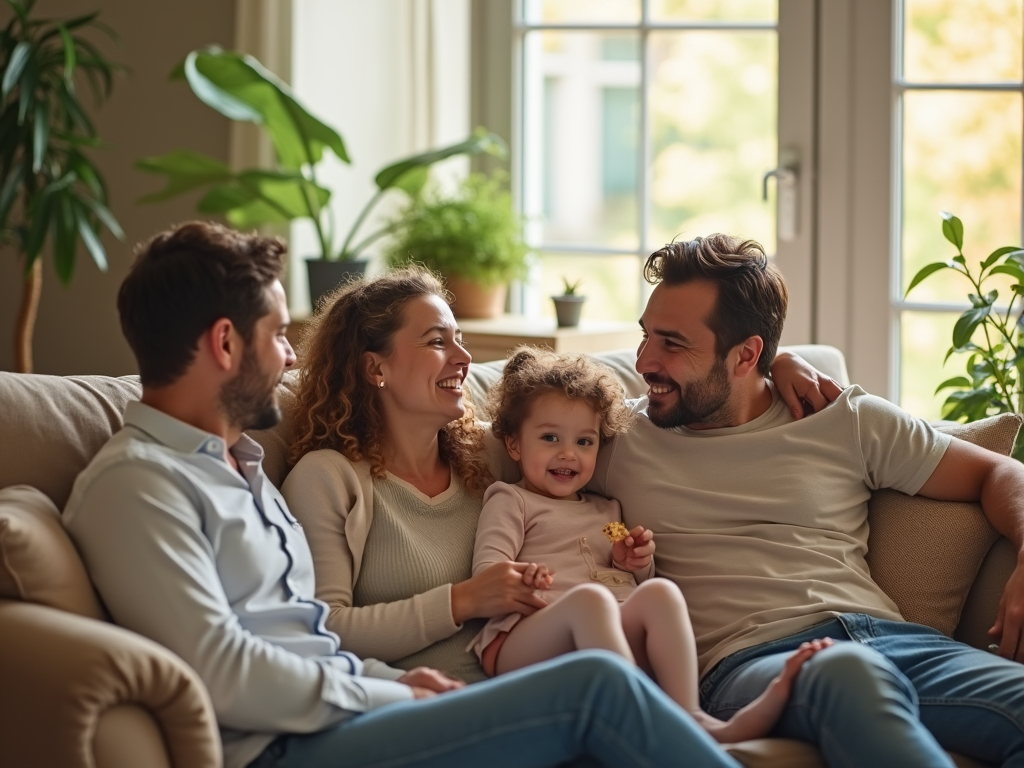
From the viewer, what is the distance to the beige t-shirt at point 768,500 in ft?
6.92

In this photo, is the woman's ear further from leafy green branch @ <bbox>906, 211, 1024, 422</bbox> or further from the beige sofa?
leafy green branch @ <bbox>906, 211, 1024, 422</bbox>

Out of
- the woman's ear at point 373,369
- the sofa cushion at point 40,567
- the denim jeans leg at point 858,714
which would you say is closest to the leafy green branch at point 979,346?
the denim jeans leg at point 858,714

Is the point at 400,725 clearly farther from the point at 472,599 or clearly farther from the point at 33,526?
the point at 33,526

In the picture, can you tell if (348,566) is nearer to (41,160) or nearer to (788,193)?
(788,193)

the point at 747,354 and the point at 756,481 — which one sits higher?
the point at 747,354

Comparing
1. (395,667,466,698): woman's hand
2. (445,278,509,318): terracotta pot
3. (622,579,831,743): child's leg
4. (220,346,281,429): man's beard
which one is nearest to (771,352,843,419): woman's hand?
(622,579,831,743): child's leg

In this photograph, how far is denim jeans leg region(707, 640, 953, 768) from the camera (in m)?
1.69

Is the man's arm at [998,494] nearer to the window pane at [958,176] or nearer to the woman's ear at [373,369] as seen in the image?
the woman's ear at [373,369]

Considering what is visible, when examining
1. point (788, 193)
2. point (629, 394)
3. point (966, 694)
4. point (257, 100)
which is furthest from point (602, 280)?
point (966, 694)

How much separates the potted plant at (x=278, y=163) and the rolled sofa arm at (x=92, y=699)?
6.47 ft

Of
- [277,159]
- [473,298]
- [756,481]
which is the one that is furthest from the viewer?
[277,159]

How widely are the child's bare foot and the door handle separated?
70.4 inches

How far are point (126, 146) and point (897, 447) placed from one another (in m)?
2.77

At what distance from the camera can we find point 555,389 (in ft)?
7.07
